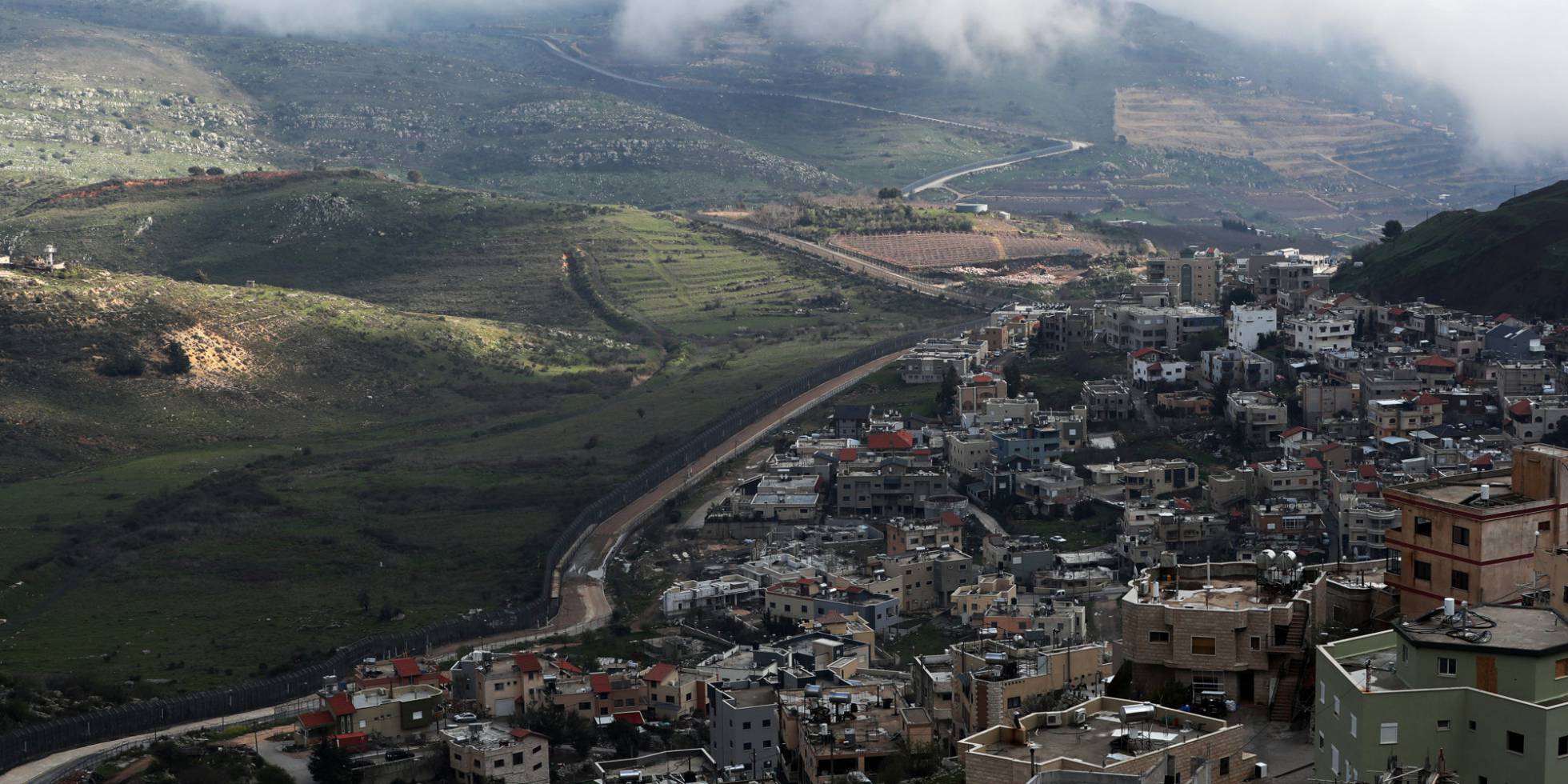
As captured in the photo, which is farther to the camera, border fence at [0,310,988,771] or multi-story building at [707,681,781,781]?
border fence at [0,310,988,771]

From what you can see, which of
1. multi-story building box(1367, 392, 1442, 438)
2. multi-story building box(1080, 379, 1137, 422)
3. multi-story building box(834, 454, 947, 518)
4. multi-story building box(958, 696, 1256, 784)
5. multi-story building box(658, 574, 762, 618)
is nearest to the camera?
multi-story building box(958, 696, 1256, 784)

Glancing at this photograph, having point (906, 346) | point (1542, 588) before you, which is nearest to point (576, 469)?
point (906, 346)

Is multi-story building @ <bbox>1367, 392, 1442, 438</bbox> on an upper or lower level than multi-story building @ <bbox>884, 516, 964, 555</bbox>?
upper

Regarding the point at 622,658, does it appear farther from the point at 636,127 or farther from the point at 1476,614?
the point at 636,127

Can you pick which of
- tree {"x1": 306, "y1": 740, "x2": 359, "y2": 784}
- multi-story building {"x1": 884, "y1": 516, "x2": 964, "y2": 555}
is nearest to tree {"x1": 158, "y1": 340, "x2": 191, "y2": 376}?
multi-story building {"x1": 884, "y1": 516, "x2": 964, "y2": 555}

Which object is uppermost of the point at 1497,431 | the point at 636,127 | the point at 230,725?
the point at 636,127

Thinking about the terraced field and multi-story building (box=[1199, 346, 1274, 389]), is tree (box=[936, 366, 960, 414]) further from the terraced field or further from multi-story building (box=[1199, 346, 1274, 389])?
the terraced field

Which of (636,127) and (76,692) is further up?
(636,127)
